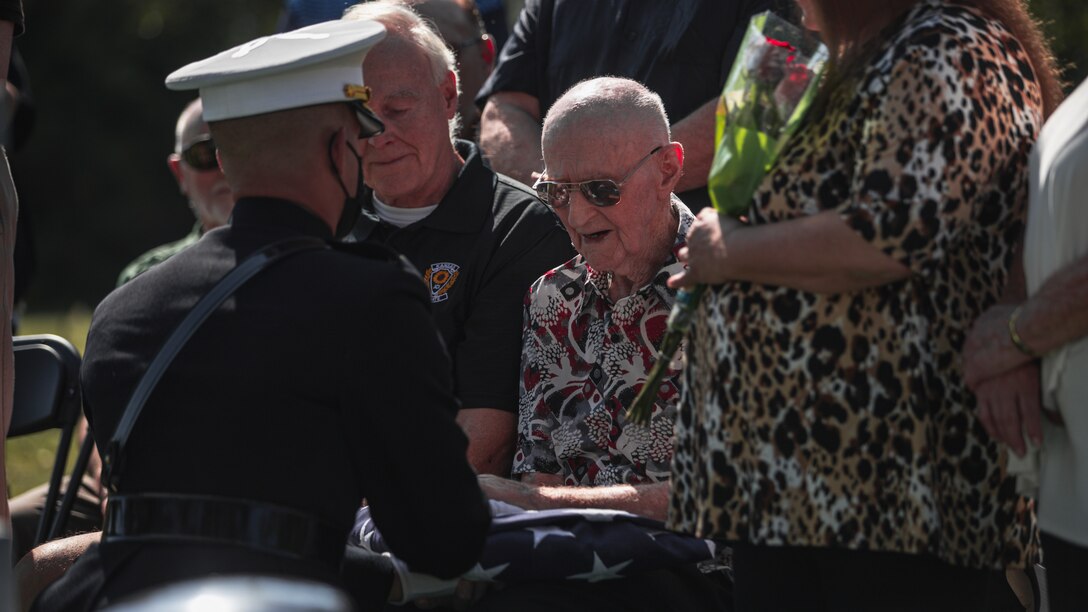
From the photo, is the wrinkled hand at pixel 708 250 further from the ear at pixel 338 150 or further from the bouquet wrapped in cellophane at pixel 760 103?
the ear at pixel 338 150

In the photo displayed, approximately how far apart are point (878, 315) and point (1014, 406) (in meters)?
0.29

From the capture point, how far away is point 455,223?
4.20 m

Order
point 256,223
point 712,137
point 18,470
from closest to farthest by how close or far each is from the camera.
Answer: point 256,223
point 712,137
point 18,470

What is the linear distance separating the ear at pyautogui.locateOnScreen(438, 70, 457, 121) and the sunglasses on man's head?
2089 millimetres

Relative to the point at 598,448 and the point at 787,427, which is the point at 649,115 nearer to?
the point at 598,448

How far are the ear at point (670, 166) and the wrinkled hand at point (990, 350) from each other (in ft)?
3.98

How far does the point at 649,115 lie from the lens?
3.66 meters

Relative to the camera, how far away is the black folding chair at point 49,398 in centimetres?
454

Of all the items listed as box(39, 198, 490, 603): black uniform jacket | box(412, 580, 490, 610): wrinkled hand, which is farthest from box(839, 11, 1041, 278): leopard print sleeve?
box(412, 580, 490, 610): wrinkled hand

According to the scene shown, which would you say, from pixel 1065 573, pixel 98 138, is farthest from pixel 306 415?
pixel 98 138

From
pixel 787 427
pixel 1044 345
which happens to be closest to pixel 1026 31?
pixel 1044 345

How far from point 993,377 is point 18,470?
21.0 ft

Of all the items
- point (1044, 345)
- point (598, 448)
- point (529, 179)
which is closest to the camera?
point (1044, 345)

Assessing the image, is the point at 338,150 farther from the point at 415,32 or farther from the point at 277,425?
the point at 415,32
